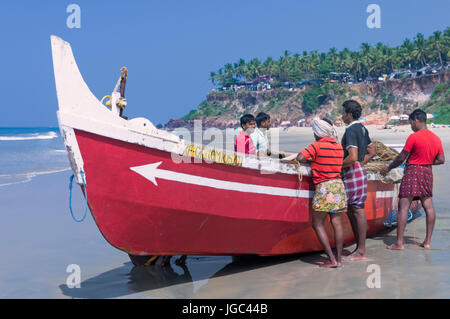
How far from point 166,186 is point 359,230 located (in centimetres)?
233

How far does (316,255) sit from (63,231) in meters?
4.23

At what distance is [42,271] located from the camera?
5.64 meters

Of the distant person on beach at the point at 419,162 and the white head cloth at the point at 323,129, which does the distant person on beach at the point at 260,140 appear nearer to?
the white head cloth at the point at 323,129

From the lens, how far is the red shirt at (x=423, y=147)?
5.59 m

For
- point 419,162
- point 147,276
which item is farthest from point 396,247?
point 147,276

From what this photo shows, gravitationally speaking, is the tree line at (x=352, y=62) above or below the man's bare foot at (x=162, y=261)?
above

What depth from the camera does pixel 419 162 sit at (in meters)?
5.66

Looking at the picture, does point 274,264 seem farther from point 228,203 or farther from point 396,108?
point 396,108

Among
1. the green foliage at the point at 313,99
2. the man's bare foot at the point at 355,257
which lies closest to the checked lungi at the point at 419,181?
the man's bare foot at the point at 355,257

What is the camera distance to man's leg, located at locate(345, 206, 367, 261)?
535 centimetres

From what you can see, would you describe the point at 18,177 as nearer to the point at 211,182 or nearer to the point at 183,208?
the point at 183,208

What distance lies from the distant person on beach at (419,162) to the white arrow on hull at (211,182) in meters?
1.31

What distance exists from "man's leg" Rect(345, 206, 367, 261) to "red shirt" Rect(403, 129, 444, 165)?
3.28 feet
